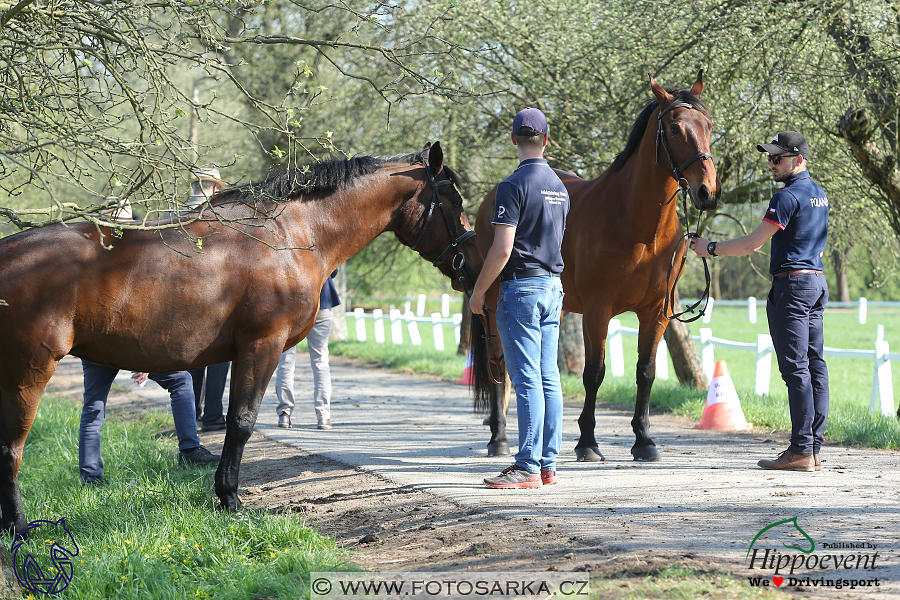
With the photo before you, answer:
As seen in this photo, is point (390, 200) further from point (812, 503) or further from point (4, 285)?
point (812, 503)

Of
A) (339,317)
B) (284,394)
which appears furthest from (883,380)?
(339,317)

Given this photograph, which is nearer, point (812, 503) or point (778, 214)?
point (812, 503)

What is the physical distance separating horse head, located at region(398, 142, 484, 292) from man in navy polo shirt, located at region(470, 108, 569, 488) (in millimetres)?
622

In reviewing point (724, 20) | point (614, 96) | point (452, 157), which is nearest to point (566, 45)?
point (614, 96)

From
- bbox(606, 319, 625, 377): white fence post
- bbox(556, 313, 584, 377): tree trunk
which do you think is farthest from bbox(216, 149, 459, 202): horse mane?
bbox(606, 319, 625, 377): white fence post

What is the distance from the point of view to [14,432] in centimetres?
426

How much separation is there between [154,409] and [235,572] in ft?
21.9

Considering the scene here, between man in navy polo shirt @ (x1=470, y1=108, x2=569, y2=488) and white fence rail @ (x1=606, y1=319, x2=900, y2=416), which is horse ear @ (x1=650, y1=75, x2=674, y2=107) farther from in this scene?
white fence rail @ (x1=606, y1=319, x2=900, y2=416)

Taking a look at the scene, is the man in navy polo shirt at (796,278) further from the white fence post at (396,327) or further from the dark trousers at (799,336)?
the white fence post at (396,327)

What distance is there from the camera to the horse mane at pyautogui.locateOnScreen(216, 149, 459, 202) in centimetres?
486

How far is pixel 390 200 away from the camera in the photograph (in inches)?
205

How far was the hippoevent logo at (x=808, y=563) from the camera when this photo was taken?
300 centimetres

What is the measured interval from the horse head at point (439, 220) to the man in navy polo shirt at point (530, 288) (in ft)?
2.04

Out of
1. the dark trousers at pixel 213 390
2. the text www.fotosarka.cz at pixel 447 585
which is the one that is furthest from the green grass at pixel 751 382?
the text www.fotosarka.cz at pixel 447 585
